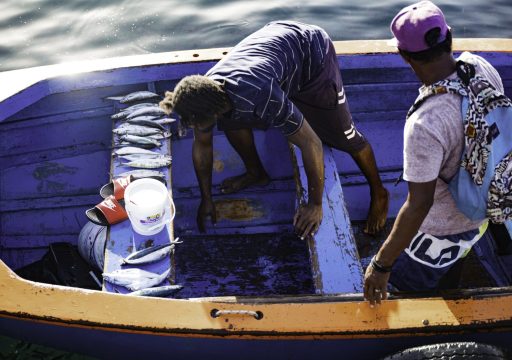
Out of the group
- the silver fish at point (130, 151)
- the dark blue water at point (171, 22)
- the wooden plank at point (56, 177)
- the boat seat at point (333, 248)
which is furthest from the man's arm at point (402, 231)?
the dark blue water at point (171, 22)

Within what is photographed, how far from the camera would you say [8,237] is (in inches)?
194

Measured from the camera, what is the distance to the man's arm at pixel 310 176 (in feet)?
12.9

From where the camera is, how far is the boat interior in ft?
15.3

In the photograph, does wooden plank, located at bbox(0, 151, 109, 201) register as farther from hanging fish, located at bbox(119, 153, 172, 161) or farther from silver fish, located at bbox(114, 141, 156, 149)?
hanging fish, located at bbox(119, 153, 172, 161)

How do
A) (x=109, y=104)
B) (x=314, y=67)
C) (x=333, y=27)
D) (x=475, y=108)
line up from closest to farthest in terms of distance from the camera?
(x=475, y=108) → (x=314, y=67) → (x=109, y=104) → (x=333, y=27)

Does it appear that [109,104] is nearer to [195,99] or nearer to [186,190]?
[186,190]

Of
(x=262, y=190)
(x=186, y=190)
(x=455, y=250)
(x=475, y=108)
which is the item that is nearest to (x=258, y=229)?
(x=262, y=190)

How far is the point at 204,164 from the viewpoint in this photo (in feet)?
14.3

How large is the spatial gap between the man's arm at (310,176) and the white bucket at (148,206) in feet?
2.90

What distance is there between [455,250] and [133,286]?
182 centimetres

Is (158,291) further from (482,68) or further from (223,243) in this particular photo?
(482,68)

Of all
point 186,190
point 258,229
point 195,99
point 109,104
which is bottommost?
point 258,229

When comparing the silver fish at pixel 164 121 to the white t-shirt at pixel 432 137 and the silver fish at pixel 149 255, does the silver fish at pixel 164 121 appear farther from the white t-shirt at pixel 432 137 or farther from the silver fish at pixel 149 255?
the white t-shirt at pixel 432 137

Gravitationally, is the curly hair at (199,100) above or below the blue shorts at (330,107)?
above
